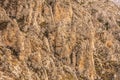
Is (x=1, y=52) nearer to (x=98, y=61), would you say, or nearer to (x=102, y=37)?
(x=98, y=61)

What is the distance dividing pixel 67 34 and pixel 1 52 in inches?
1537

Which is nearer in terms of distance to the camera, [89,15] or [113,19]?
[89,15]

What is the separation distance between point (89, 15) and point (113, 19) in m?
22.7

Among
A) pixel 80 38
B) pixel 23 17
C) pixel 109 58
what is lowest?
pixel 109 58

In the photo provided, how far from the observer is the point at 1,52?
94000 mm

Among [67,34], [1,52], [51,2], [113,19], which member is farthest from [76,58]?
[113,19]

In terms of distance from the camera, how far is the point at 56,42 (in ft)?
400

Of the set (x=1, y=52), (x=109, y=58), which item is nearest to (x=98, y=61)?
(x=109, y=58)

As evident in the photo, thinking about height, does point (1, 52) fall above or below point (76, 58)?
above

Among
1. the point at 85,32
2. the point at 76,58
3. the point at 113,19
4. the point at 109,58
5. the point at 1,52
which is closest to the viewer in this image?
the point at 1,52

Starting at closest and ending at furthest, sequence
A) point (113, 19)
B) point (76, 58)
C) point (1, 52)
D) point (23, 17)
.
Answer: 1. point (1, 52)
2. point (23, 17)
3. point (76, 58)
4. point (113, 19)

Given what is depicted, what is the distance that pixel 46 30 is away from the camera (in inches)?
4695

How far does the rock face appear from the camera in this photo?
98.5 m

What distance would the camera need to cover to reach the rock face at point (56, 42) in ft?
323
